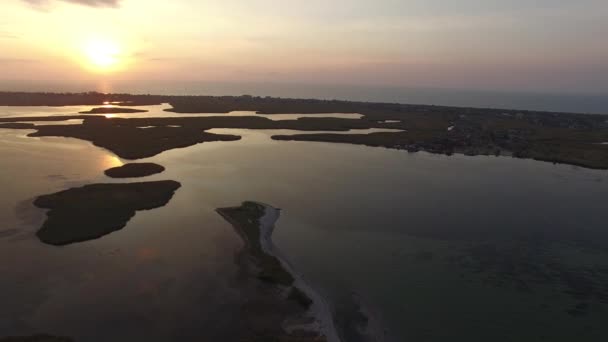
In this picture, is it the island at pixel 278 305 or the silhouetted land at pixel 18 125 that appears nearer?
the island at pixel 278 305

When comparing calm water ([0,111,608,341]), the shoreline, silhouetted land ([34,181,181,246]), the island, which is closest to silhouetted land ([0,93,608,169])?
calm water ([0,111,608,341])

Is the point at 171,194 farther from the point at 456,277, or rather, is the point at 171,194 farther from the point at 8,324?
the point at 456,277

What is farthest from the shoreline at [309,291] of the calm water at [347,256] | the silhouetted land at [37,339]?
the silhouetted land at [37,339]

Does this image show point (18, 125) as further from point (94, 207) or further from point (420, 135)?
point (420, 135)

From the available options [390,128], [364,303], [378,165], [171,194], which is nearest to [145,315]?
[364,303]

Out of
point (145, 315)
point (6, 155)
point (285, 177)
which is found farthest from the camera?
point (6, 155)

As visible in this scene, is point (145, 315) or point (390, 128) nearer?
point (145, 315)

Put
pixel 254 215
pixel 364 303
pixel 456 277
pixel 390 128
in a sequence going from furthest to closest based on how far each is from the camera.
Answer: pixel 390 128 < pixel 254 215 < pixel 456 277 < pixel 364 303

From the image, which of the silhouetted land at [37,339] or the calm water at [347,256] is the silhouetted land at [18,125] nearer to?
the calm water at [347,256]
